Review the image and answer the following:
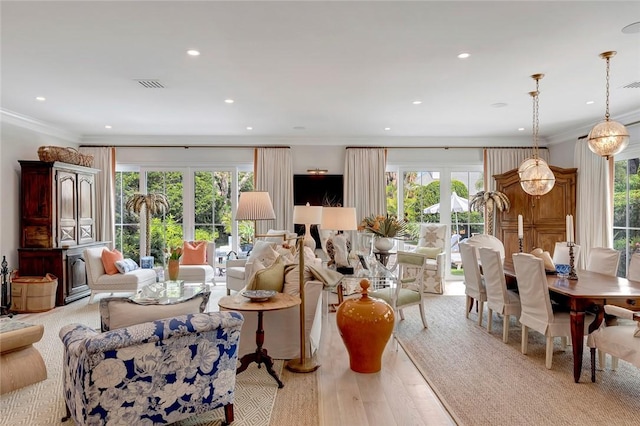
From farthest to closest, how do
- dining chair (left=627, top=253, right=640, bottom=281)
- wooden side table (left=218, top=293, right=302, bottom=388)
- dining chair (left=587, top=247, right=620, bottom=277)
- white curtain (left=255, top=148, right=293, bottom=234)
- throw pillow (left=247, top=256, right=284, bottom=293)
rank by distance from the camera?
white curtain (left=255, top=148, right=293, bottom=234) → dining chair (left=587, top=247, right=620, bottom=277) → dining chair (left=627, top=253, right=640, bottom=281) → throw pillow (left=247, top=256, right=284, bottom=293) → wooden side table (left=218, top=293, right=302, bottom=388)

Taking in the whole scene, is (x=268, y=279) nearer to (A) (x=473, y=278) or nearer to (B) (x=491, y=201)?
(A) (x=473, y=278)

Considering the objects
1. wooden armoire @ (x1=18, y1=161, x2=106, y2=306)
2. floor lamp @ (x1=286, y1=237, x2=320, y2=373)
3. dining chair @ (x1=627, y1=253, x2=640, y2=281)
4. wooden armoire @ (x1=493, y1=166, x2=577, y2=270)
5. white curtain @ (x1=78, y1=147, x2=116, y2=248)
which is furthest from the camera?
white curtain @ (x1=78, y1=147, x2=116, y2=248)

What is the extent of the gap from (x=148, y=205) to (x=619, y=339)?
265 inches

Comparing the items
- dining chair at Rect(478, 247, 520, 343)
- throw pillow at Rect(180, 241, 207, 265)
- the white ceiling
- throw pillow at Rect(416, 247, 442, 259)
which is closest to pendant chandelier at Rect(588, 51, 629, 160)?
the white ceiling

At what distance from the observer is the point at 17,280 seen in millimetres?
5277

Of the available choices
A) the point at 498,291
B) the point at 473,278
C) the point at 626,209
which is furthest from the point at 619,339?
the point at 626,209

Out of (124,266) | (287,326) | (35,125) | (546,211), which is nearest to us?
(287,326)

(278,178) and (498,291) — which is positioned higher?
(278,178)

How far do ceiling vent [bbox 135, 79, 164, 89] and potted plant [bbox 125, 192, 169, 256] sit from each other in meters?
3.07

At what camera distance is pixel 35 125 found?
590cm

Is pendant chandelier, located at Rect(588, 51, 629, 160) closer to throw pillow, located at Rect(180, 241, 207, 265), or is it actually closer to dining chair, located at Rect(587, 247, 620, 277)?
dining chair, located at Rect(587, 247, 620, 277)

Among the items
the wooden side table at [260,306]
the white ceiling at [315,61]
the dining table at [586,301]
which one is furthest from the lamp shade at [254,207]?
the dining table at [586,301]

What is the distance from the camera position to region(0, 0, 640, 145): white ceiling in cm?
273

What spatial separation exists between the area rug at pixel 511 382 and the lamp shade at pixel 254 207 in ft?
6.36
